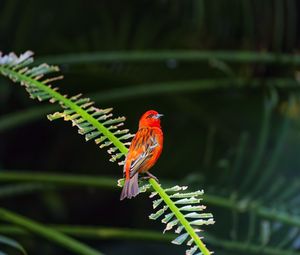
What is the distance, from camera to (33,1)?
2336 mm

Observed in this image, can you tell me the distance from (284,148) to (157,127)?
3.87 feet

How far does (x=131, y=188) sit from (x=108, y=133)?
73mm

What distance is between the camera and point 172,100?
252 cm

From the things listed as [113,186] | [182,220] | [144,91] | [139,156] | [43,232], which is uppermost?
[144,91]

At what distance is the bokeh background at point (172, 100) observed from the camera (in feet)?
6.55

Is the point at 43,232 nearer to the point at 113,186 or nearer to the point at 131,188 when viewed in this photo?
the point at 113,186

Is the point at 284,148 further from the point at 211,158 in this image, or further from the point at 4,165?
the point at 4,165

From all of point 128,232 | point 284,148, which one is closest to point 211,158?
point 284,148

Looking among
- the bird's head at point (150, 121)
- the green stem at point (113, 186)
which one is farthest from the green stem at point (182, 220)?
the green stem at point (113, 186)

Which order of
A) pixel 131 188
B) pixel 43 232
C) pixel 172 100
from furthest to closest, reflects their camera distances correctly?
1. pixel 172 100
2. pixel 43 232
3. pixel 131 188

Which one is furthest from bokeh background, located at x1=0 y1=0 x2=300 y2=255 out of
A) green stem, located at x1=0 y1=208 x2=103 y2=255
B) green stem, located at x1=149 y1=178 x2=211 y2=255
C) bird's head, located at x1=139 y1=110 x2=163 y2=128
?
green stem, located at x1=149 y1=178 x2=211 y2=255

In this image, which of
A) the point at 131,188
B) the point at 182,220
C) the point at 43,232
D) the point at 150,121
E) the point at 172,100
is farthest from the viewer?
the point at 172,100

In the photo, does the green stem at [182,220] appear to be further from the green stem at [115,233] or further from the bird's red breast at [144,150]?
the green stem at [115,233]

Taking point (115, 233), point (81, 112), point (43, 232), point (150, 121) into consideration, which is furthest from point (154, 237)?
point (81, 112)
